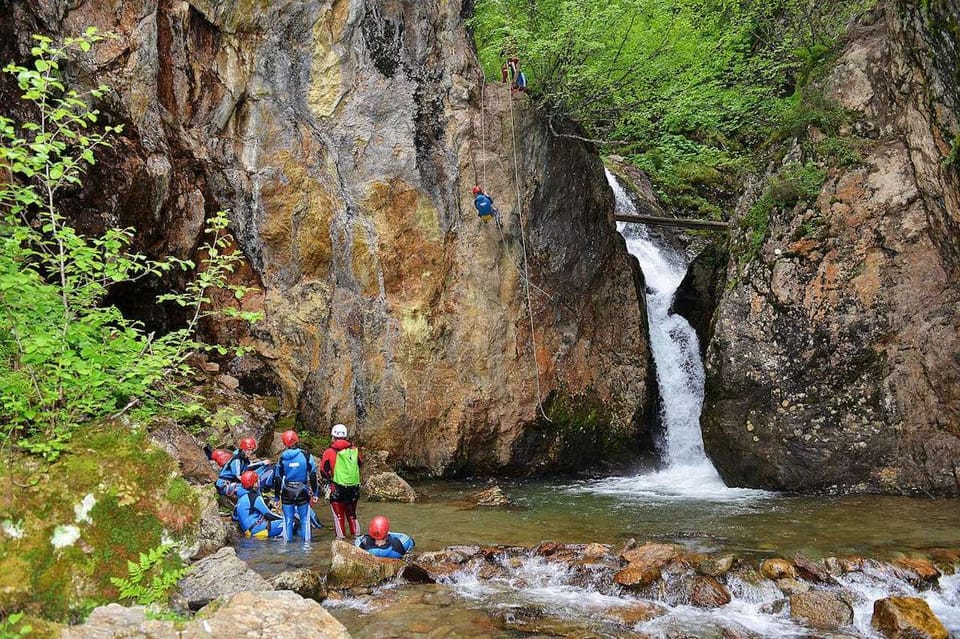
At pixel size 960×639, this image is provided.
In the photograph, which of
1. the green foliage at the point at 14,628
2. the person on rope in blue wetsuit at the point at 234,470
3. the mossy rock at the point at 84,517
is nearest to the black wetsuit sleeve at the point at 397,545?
the person on rope in blue wetsuit at the point at 234,470

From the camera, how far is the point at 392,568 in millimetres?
7801

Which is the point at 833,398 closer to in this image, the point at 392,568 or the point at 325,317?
the point at 392,568

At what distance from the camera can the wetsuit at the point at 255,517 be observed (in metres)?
9.85

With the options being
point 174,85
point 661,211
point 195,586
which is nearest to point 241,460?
point 195,586

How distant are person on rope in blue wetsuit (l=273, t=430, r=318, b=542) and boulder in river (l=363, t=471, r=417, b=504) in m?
3.06

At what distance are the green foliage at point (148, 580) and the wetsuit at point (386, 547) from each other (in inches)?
145

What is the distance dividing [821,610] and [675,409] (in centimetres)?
978

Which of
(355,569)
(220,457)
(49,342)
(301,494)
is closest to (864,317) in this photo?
(355,569)

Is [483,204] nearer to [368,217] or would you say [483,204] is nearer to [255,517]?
[368,217]

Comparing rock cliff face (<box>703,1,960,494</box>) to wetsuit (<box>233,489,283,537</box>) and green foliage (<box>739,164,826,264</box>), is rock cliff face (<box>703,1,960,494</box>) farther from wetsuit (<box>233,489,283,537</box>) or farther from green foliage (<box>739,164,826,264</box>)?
wetsuit (<box>233,489,283,537</box>)

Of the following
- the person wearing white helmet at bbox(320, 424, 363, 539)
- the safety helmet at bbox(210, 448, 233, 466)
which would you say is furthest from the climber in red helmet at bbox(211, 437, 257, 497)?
the person wearing white helmet at bbox(320, 424, 363, 539)

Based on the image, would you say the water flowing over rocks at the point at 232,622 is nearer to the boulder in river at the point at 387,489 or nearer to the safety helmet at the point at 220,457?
the safety helmet at the point at 220,457

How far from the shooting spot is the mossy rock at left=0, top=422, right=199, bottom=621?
429cm

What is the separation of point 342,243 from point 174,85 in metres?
4.95
